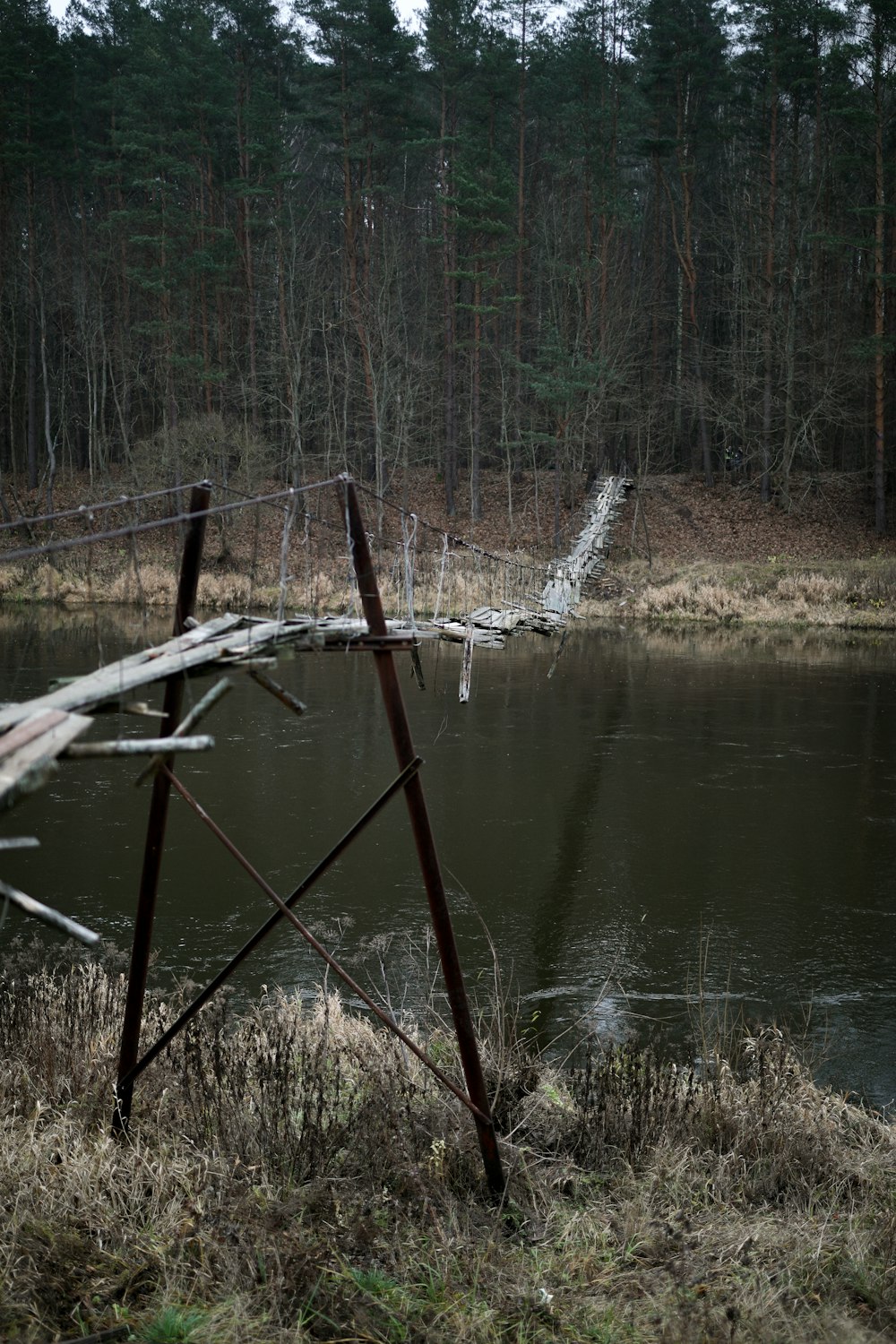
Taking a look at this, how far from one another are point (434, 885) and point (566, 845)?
19.8ft

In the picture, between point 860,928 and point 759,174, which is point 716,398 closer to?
point 759,174

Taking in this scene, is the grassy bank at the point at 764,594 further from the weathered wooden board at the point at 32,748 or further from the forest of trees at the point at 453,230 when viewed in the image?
the weathered wooden board at the point at 32,748

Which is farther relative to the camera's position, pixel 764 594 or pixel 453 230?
pixel 453 230

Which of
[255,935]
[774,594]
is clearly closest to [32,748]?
[255,935]

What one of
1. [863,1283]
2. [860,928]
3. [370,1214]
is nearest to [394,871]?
[860,928]

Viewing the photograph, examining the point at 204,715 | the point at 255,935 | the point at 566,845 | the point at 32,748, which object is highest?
the point at 32,748

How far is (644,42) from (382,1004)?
1127 inches

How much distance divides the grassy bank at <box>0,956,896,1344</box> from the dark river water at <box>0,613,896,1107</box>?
120cm

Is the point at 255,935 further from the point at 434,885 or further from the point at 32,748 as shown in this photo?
the point at 32,748

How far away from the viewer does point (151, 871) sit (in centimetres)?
451

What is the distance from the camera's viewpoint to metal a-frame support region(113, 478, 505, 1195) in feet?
13.6

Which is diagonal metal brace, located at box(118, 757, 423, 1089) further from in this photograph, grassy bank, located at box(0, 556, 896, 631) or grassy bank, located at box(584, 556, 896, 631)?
grassy bank, located at box(584, 556, 896, 631)

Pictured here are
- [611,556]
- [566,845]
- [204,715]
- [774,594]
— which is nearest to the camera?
[204,715]

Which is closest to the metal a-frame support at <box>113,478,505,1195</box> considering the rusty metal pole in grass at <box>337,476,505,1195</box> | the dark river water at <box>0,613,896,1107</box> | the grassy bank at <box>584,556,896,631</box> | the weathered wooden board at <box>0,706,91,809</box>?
the rusty metal pole in grass at <box>337,476,505,1195</box>
